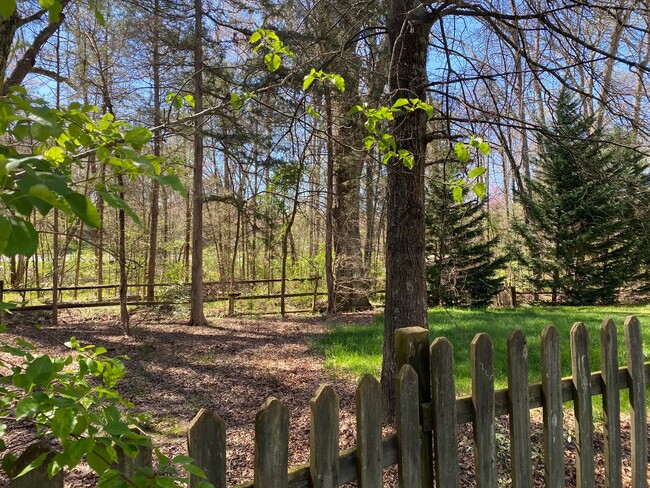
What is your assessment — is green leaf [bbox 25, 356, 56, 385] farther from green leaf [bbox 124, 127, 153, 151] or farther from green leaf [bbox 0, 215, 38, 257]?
green leaf [bbox 124, 127, 153, 151]

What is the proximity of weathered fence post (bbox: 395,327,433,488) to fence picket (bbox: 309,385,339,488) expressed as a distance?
0.36 metres

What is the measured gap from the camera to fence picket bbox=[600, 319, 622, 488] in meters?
2.07

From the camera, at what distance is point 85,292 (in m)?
21.8

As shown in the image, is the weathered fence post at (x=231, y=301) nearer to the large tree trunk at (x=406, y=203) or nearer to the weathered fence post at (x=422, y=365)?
the large tree trunk at (x=406, y=203)

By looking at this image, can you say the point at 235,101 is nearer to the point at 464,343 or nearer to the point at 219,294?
the point at 464,343

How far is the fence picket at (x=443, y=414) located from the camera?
1582mm

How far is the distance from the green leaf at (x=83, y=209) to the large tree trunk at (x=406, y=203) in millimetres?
2587

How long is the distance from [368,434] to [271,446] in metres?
0.34

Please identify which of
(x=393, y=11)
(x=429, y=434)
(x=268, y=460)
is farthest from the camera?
A: (x=393, y=11)

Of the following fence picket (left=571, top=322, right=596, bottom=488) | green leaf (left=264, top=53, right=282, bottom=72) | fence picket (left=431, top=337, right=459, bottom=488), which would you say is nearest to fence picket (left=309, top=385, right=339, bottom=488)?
fence picket (left=431, top=337, right=459, bottom=488)

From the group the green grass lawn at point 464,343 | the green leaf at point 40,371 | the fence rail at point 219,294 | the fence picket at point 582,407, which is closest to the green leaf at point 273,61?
the green leaf at point 40,371

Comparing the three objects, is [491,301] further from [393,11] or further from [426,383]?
[426,383]

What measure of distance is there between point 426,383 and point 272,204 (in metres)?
11.4

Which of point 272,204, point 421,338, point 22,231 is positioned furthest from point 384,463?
point 272,204
